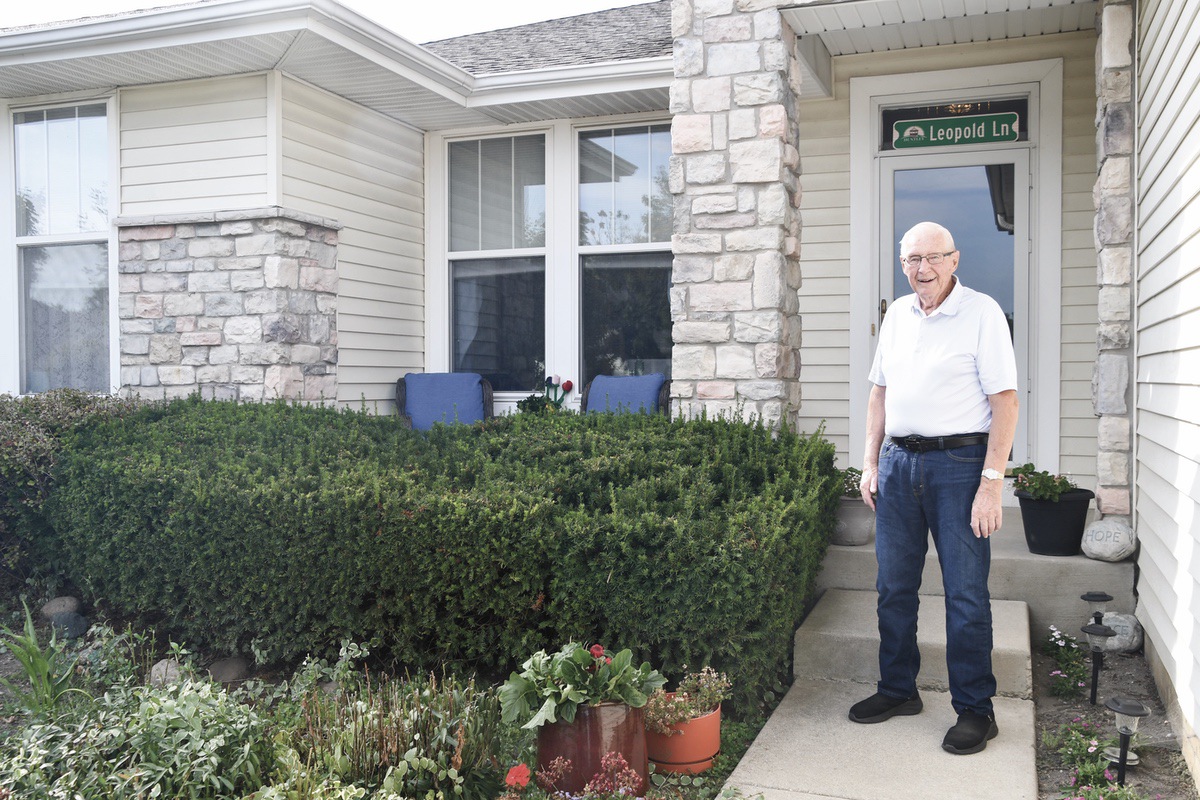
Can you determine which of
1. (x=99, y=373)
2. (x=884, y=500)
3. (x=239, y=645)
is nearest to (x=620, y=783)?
(x=884, y=500)

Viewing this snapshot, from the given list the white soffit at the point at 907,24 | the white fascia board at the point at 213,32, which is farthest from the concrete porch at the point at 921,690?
the white fascia board at the point at 213,32

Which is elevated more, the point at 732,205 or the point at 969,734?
the point at 732,205

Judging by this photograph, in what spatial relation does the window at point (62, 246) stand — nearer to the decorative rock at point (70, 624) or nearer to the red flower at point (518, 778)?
the decorative rock at point (70, 624)

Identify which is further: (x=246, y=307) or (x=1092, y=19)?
(x=246, y=307)

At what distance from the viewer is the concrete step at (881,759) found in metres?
3.08

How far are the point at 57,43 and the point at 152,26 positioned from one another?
76cm

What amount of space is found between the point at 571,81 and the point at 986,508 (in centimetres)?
471

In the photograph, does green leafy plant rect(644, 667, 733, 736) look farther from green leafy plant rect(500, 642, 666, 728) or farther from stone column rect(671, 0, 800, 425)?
stone column rect(671, 0, 800, 425)

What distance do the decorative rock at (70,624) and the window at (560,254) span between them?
3.46 m

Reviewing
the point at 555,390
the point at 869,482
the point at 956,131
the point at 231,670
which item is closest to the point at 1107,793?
the point at 869,482

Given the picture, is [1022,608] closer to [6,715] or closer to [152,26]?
[6,715]

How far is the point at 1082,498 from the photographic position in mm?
4820

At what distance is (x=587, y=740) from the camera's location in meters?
3.02

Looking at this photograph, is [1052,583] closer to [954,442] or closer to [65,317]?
[954,442]
